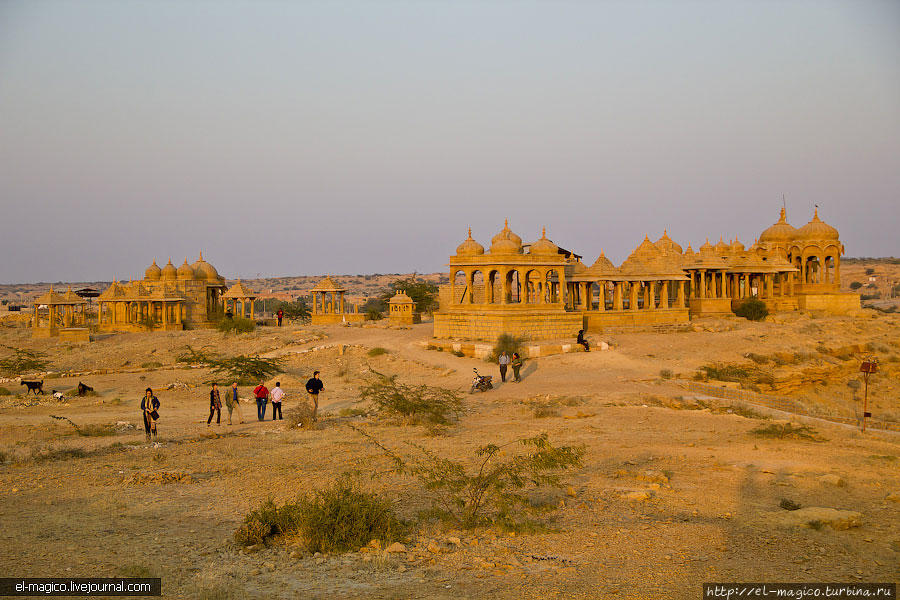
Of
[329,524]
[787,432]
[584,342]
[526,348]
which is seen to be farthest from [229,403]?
[584,342]

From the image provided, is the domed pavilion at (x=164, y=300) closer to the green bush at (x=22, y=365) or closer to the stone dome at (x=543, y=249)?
the green bush at (x=22, y=365)

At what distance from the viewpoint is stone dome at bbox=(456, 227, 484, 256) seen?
27453 mm

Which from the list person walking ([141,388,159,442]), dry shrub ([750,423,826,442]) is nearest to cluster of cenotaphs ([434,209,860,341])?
dry shrub ([750,423,826,442])

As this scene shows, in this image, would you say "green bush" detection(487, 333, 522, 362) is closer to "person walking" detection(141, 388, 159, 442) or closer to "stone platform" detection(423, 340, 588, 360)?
"stone platform" detection(423, 340, 588, 360)

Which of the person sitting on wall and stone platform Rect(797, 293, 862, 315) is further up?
stone platform Rect(797, 293, 862, 315)

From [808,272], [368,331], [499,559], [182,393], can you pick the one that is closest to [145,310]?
[368,331]

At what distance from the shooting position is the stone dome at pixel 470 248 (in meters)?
27.5

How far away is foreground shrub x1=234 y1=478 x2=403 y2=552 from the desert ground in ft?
A: 0.57

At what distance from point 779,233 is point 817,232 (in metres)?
2.05

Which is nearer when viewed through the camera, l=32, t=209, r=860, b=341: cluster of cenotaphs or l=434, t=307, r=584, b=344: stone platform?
l=434, t=307, r=584, b=344: stone platform

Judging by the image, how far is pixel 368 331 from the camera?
1260 inches

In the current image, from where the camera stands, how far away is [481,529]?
6.80 metres

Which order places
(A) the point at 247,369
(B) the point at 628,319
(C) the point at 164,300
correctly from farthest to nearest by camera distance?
(C) the point at 164,300
(B) the point at 628,319
(A) the point at 247,369

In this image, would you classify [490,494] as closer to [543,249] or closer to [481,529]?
[481,529]
